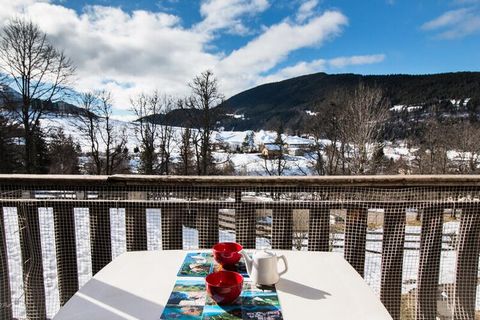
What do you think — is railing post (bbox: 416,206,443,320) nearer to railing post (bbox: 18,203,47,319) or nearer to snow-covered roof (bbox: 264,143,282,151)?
railing post (bbox: 18,203,47,319)

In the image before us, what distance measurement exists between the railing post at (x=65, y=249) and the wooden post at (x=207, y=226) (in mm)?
693

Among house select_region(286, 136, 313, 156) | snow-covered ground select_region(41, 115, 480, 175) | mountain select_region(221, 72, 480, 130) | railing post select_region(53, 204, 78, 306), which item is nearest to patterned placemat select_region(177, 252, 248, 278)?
railing post select_region(53, 204, 78, 306)

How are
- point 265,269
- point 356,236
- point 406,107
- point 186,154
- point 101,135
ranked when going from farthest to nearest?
point 406,107 < point 186,154 < point 101,135 < point 356,236 < point 265,269

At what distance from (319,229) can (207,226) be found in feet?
2.00

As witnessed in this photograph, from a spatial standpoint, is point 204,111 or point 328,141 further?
point 328,141

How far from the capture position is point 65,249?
174cm

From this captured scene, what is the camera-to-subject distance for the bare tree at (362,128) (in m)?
19.4

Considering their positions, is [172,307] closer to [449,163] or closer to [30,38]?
[30,38]

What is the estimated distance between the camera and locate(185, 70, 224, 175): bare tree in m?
20.5

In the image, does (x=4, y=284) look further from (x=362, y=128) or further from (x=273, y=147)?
(x=273, y=147)

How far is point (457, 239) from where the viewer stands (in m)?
1.72

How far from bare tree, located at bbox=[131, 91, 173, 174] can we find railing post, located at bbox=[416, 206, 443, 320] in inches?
854

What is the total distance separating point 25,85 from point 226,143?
12410mm

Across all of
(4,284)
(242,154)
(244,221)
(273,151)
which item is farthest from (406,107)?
(4,284)
